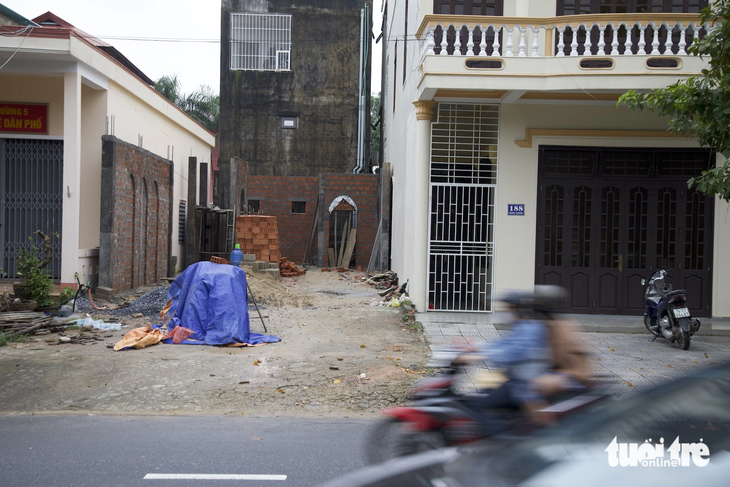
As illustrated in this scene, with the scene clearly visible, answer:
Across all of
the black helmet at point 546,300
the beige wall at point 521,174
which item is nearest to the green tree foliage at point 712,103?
the beige wall at point 521,174

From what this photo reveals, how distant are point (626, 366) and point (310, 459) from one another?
16.2 ft

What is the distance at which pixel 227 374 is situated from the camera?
7227 mm

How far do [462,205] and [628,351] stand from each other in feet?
12.8

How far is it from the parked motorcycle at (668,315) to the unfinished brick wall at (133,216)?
979 cm

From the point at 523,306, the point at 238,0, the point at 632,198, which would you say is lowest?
the point at 523,306

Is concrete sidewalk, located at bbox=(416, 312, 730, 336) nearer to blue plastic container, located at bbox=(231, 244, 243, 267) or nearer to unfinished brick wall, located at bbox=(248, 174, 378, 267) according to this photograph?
blue plastic container, located at bbox=(231, 244, 243, 267)

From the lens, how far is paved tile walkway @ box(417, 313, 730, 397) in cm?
720

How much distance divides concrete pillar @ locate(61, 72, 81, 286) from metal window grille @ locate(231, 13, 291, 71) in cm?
1617

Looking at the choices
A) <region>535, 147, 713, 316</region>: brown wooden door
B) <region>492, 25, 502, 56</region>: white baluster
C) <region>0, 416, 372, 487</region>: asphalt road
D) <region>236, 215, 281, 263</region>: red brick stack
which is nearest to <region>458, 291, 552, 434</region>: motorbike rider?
<region>0, 416, 372, 487</region>: asphalt road

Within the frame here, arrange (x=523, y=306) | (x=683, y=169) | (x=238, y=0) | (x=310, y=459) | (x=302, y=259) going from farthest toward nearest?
(x=238, y=0) → (x=302, y=259) → (x=683, y=169) → (x=310, y=459) → (x=523, y=306)

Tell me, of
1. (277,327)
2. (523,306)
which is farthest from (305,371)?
(523,306)

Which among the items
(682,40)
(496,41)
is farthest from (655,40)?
(496,41)

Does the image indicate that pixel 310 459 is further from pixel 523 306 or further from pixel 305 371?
pixel 305 371

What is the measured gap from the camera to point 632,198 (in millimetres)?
10953
